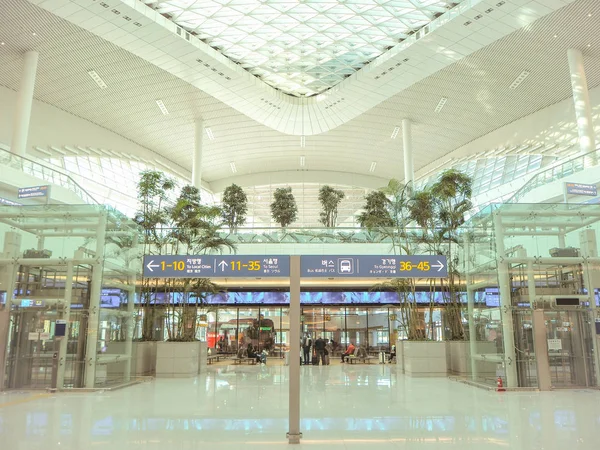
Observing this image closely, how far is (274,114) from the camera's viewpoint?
3538 centimetres

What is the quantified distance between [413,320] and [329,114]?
20.5 meters

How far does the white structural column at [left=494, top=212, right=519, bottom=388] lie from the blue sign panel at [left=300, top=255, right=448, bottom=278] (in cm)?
373

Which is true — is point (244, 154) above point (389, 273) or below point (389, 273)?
above

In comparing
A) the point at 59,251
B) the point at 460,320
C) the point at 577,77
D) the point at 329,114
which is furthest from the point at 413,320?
the point at 329,114

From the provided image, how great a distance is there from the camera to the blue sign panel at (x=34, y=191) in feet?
70.6

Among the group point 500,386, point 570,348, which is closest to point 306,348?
point 500,386

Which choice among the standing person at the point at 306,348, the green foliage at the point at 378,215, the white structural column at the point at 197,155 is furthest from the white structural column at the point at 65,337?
the white structural column at the point at 197,155

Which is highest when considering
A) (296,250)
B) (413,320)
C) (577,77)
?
(577,77)

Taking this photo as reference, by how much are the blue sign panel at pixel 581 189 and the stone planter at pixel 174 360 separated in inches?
618

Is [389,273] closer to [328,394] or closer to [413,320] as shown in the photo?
[328,394]

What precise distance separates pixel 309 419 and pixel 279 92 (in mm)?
29113

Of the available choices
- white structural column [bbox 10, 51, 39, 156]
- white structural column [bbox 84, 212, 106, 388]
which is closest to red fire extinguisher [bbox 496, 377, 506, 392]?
white structural column [bbox 84, 212, 106, 388]

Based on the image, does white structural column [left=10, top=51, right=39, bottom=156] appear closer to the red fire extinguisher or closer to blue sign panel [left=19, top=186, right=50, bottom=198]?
blue sign panel [left=19, top=186, right=50, bottom=198]

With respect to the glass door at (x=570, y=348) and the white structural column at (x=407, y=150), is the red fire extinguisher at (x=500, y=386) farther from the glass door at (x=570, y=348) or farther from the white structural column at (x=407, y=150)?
A: the white structural column at (x=407, y=150)
